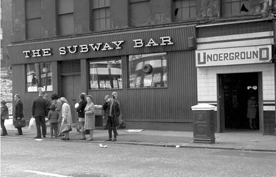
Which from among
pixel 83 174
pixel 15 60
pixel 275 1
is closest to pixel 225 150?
pixel 83 174

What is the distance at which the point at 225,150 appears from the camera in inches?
481

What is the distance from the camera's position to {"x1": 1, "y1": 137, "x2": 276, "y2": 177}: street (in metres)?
8.50

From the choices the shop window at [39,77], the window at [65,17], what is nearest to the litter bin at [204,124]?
the window at [65,17]

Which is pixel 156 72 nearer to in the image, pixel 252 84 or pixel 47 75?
pixel 252 84

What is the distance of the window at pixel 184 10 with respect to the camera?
17.3 meters

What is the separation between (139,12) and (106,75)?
3.55 meters

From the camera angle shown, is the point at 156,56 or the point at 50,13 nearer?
the point at 156,56

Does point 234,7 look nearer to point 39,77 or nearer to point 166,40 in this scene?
point 166,40

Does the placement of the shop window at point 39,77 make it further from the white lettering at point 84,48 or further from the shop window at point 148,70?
the shop window at point 148,70

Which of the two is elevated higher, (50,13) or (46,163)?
(50,13)

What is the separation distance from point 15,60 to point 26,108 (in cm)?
284

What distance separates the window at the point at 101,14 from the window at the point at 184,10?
3644 mm

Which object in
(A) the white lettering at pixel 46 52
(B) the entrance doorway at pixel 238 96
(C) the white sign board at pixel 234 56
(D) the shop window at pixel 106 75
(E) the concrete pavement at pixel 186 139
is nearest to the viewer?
(E) the concrete pavement at pixel 186 139

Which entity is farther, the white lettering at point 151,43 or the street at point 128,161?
the white lettering at point 151,43
